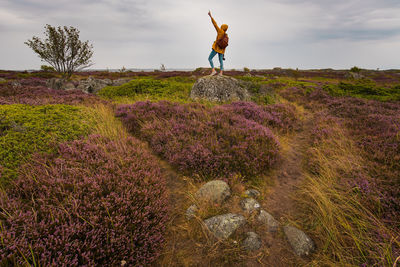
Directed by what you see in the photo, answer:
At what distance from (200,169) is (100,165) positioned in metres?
2.21

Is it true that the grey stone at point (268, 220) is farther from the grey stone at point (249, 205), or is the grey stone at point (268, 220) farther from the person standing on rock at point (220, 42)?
the person standing on rock at point (220, 42)

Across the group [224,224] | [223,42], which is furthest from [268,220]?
[223,42]

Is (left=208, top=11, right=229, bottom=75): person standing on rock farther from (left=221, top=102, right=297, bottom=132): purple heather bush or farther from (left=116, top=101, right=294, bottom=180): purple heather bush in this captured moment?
(left=116, top=101, right=294, bottom=180): purple heather bush

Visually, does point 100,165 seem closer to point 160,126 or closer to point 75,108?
A: point 160,126

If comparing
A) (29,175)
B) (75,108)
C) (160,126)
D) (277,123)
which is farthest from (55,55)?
(277,123)

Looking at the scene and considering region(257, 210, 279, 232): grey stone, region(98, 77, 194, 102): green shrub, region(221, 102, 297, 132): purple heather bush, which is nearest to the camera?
region(257, 210, 279, 232): grey stone

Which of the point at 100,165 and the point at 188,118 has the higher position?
the point at 188,118

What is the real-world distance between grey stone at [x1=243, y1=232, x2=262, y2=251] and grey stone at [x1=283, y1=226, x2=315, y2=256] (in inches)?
20.4

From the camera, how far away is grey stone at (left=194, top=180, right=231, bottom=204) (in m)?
3.47

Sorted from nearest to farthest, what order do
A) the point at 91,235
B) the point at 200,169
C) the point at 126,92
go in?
the point at 91,235 < the point at 200,169 < the point at 126,92

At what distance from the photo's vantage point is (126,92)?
12.1 metres

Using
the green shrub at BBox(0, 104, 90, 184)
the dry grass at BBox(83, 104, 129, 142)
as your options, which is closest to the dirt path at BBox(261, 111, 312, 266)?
the dry grass at BBox(83, 104, 129, 142)

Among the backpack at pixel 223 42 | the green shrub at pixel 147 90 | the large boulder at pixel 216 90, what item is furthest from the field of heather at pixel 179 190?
the backpack at pixel 223 42

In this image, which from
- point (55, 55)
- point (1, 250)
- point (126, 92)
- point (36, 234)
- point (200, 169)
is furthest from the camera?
point (55, 55)
